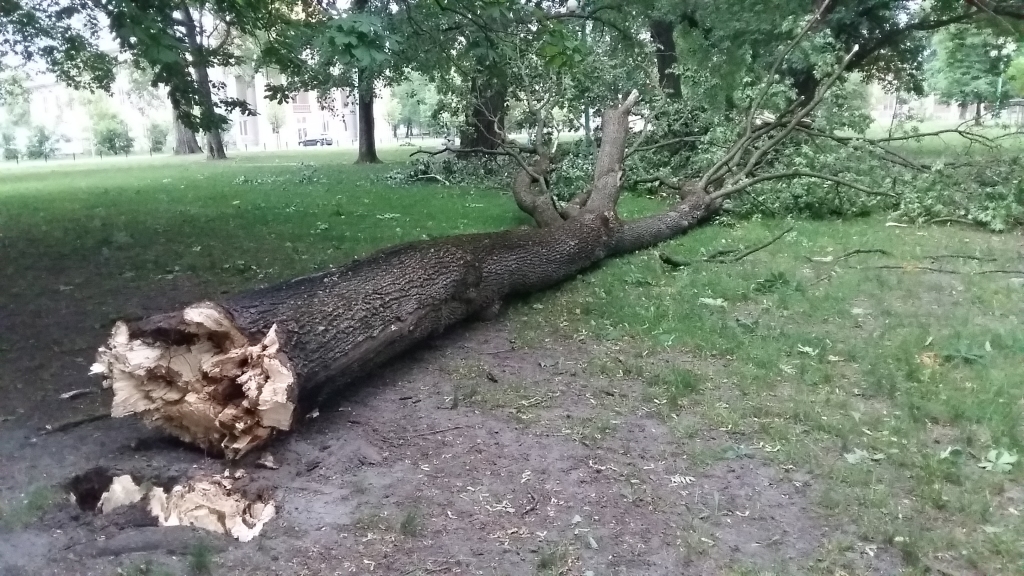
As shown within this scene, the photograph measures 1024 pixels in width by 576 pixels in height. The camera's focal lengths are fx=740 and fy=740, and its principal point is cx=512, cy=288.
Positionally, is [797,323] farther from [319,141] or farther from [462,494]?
[319,141]

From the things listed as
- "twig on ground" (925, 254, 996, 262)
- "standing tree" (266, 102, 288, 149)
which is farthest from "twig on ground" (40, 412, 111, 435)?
"standing tree" (266, 102, 288, 149)

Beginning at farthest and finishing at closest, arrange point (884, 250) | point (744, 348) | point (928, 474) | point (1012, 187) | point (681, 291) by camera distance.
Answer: point (1012, 187) → point (884, 250) → point (681, 291) → point (744, 348) → point (928, 474)

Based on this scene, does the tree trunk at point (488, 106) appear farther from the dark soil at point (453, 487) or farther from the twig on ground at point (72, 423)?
the twig on ground at point (72, 423)

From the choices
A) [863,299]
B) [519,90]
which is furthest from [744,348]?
[519,90]

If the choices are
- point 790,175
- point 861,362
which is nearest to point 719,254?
point 790,175

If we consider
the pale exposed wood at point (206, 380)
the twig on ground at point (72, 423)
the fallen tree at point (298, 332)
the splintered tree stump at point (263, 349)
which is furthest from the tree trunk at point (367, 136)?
the pale exposed wood at point (206, 380)

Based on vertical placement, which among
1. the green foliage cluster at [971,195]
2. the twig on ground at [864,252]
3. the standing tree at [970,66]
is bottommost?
the twig on ground at [864,252]

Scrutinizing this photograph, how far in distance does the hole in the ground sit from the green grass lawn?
103 inches

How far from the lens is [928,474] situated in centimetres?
313

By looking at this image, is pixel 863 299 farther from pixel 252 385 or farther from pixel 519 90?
pixel 519 90

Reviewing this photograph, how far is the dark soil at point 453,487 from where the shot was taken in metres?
2.67

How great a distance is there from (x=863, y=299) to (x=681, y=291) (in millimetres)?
1342

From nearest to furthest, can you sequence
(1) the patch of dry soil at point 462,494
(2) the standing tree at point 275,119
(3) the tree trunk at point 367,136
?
(1) the patch of dry soil at point 462,494 < (3) the tree trunk at point 367,136 < (2) the standing tree at point 275,119

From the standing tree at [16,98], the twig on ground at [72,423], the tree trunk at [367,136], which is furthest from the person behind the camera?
the standing tree at [16,98]
